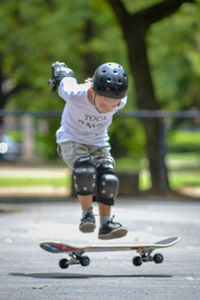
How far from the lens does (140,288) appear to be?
5.85 m

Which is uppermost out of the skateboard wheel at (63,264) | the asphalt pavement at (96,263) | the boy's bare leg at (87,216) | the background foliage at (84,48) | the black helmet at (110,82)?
the background foliage at (84,48)

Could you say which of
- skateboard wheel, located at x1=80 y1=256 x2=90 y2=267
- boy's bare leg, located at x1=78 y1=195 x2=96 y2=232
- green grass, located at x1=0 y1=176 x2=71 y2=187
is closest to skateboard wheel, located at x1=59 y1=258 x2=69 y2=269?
skateboard wheel, located at x1=80 y1=256 x2=90 y2=267

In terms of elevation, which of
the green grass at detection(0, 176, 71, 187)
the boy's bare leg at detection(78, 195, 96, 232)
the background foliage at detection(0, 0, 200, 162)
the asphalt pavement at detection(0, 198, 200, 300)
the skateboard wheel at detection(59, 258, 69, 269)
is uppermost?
the background foliage at detection(0, 0, 200, 162)

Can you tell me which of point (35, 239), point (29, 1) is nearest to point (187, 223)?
point (35, 239)

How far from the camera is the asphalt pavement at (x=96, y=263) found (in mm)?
5672

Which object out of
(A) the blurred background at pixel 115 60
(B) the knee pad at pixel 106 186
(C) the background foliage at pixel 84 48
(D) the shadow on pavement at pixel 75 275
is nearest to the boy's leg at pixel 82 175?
(B) the knee pad at pixel 106 186

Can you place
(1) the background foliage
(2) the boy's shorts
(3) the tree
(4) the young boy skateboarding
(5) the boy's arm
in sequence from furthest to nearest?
(1) the background foliage → (3) the tree → (5) the boy's arm → (2) the boy's shorts → (4) the young boy skateboarding

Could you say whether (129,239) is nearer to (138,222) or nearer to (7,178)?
(138,222)

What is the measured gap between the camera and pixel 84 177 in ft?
21.6

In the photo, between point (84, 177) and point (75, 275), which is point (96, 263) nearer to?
point (75, 275)

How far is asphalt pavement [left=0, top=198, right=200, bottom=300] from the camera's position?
5672mm

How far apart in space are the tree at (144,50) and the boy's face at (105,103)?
929cm

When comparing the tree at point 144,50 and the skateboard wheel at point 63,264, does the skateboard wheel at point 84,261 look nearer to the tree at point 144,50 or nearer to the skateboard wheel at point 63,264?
the skateboard wheel at point 63,264

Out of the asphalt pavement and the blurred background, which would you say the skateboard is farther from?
the blurred background
